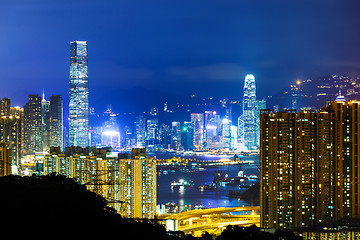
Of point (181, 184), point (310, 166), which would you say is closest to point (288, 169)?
point (310, 166)

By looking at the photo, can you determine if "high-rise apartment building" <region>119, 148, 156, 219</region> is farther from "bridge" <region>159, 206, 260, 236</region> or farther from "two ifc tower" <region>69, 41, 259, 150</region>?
"two ifc tower" <region>69, 41, 259, 150</region>

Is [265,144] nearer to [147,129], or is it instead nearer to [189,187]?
[189,187]

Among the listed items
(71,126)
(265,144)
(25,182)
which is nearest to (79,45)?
(71,126)

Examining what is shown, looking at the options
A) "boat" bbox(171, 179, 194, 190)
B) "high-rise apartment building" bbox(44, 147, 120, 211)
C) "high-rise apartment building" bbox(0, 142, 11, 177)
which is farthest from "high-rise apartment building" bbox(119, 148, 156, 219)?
"boat" bbox(171, 179, 194, 190)

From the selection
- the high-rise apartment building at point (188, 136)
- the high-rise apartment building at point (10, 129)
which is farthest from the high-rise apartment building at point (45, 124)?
the high-rise apartment building at point (188, 136)

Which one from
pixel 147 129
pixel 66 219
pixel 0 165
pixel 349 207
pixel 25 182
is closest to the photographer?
pixel 66 219

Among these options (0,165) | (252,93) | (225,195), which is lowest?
(225,195)

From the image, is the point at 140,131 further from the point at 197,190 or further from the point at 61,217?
the point at 61,217
